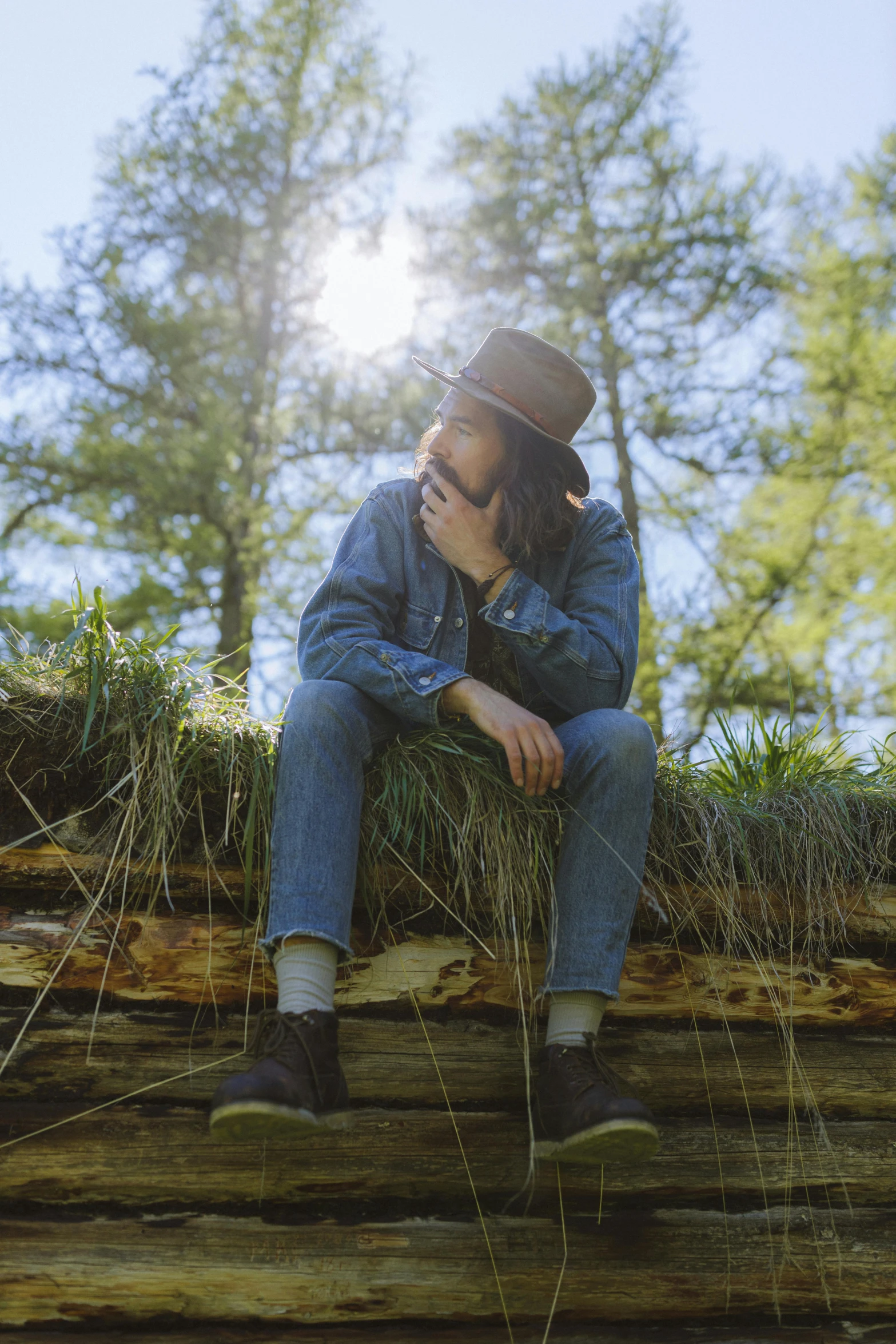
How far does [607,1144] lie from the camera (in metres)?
1.68

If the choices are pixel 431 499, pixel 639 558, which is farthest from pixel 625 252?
pixel 431 499

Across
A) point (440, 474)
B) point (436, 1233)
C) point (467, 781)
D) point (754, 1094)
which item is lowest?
point (436, 1233)

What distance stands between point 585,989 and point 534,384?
1.66 m

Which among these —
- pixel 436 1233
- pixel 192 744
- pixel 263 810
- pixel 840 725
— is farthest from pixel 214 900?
pixel 840 725

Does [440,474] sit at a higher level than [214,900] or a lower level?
higher

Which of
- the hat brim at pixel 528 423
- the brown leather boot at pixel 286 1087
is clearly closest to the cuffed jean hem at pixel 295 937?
the brown leather boot at pixel 286 1087

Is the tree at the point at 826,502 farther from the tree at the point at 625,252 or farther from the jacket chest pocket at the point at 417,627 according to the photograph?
the jacket chest pocket at the point at 417,627

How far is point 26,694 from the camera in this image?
7.20ft

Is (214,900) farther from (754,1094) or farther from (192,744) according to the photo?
(754,1094)

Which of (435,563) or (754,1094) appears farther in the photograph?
(435,563)

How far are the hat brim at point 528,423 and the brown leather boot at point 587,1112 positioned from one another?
1.55m

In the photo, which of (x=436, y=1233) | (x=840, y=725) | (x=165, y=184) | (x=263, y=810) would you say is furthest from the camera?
(x=165, y=184)

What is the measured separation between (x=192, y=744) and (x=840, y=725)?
7879 millimetres

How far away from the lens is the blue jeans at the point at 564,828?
5.97ft
